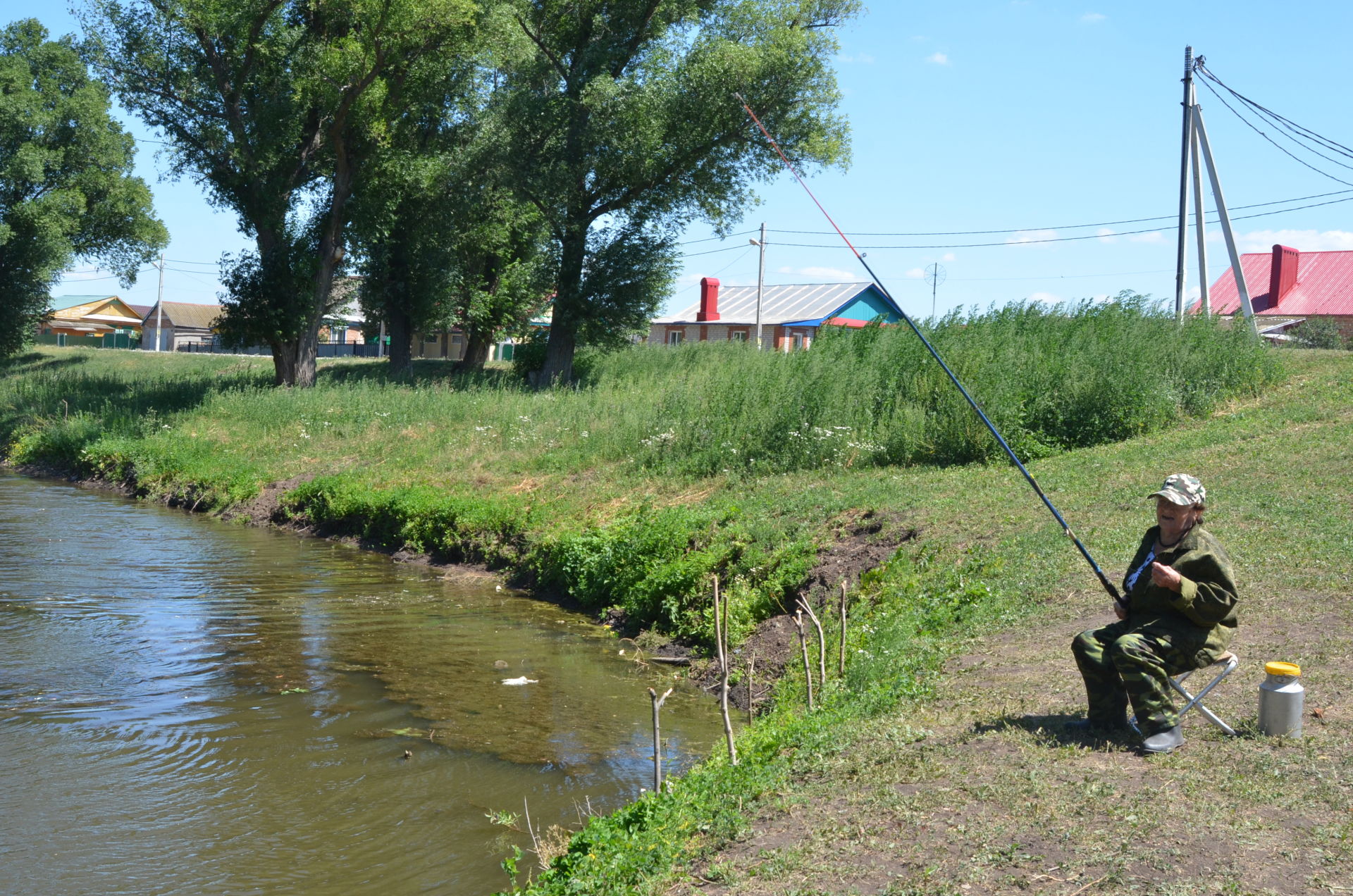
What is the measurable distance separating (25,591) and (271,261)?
1810cm

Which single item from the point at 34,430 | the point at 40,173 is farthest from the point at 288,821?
the point at 40,173

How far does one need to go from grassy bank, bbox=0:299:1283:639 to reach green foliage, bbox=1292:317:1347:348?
16.7m

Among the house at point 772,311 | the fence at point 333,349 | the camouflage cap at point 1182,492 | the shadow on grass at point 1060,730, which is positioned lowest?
the shadow on grass at point 1060,730

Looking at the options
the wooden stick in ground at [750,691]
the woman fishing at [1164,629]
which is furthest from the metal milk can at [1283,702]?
the wooden stick in ground at [750,691]

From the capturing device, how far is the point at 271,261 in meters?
30.5

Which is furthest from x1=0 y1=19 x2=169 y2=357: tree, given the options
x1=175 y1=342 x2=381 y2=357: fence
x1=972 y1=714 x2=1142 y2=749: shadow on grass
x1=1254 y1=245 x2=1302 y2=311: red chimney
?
x1=1254 y1=245 x2=1302 y2=311: red chimney

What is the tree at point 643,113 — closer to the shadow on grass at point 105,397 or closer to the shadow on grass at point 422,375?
the shadow on grass at point 422,375

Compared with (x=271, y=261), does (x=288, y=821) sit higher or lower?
lower

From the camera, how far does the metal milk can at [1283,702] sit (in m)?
5.77

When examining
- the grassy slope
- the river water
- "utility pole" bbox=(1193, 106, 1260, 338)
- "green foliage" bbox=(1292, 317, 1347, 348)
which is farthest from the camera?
"green foliage" bbox=(1292, 317, 1347, 348)

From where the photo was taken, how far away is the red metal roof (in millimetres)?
48438

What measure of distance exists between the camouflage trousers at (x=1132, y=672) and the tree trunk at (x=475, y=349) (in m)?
34.2

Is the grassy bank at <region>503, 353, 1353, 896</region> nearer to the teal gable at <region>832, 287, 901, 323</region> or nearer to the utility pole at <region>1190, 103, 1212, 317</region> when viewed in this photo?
the utility pole at <region>1190, 103, 1212, 317</region>

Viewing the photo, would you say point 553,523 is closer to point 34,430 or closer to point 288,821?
point 288,821
